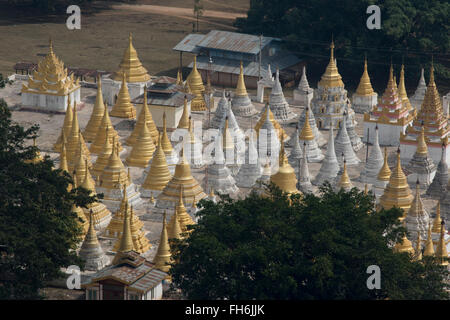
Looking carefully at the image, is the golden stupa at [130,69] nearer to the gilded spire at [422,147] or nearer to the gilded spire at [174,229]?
the gilded spire at [422,147]

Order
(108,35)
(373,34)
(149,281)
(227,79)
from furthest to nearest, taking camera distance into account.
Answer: (108,35) < (227,79) < (373,34) < (149,281)

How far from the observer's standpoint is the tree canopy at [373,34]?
105m

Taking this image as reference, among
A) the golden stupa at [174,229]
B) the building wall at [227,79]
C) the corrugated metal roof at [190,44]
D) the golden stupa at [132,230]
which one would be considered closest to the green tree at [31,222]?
the golden stupa at [174,229]

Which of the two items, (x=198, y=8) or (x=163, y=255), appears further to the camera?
(x=198, y=8)

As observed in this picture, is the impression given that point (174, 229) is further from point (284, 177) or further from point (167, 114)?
point (167, 114)

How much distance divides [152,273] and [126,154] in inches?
1121

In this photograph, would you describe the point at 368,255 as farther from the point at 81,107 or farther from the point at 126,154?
the point at 81,107

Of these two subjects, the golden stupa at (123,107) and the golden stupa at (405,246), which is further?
the golden stupa at (123,107)

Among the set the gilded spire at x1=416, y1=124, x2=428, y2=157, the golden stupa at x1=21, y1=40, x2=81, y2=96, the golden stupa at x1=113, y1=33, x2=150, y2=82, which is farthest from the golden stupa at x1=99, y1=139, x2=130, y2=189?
the golden stupa at x1=113, y1=33, x2=150, y2=82

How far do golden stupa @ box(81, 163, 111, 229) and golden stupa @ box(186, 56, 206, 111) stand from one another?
1010 inches

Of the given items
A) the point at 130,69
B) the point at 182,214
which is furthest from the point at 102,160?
the point at 130,69

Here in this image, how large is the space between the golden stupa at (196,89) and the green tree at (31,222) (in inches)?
1497

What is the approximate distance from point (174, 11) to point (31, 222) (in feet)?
278

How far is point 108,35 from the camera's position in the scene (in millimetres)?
126375
